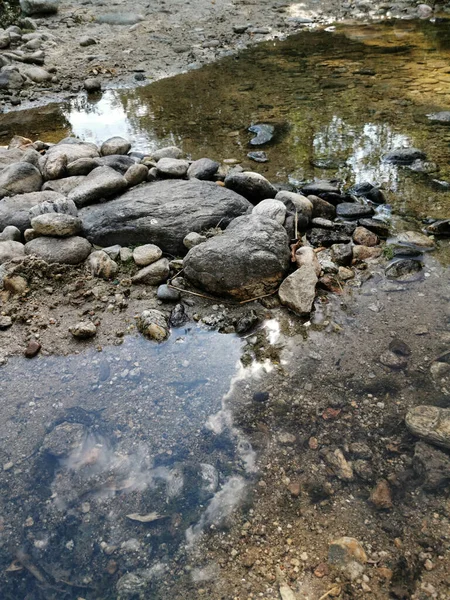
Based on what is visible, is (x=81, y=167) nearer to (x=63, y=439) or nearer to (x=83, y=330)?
(x=83, y=330)

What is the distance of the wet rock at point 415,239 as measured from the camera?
372 cm

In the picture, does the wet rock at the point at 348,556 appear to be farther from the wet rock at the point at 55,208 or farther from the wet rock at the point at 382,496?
the wet rock at the point at 55,208

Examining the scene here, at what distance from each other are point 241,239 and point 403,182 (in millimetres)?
2237

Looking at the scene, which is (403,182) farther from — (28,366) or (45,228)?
(28,366)

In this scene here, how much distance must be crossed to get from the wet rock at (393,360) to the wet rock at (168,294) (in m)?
1.45

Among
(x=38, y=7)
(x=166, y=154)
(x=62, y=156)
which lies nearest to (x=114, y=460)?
(x=62, y=156)

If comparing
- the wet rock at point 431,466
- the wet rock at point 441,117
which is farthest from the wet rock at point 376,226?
the wet rock at point 441,117

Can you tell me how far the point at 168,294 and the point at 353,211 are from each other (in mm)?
1944

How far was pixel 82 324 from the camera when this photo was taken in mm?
3113

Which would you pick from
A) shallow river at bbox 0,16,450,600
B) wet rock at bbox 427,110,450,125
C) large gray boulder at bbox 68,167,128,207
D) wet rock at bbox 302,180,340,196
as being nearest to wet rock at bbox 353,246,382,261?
shallow river at bbox 0,16,450,600

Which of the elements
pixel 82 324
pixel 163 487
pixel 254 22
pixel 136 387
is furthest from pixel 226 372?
pixel 254 22

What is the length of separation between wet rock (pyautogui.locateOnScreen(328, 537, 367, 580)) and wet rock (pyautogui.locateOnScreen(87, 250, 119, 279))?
8.07 feet

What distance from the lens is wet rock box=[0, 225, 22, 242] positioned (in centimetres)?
380

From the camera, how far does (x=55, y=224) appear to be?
3.68 m
